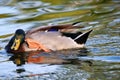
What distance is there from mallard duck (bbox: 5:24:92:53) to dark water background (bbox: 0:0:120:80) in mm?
221

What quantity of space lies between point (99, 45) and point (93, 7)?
3.77 meters

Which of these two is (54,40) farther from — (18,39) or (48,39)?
(18,39)

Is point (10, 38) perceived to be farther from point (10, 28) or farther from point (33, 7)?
point (33, 7)

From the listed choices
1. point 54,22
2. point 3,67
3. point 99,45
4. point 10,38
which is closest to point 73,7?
point 54,22

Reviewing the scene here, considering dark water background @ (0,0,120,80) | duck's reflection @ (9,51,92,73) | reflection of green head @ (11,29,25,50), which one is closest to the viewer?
dark water background @ (0,0,120,80)

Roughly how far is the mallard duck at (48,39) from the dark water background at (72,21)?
0.22m

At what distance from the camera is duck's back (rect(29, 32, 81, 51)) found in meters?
11.0

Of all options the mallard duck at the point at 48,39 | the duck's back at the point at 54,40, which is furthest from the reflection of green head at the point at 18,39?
the duck's back at the point at 54,40

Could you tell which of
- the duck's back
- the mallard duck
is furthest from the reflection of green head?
the duck's back

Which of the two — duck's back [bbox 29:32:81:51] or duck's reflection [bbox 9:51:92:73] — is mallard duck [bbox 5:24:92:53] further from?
duck's reflection [bbox 9:51:92:73]

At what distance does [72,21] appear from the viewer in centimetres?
1345

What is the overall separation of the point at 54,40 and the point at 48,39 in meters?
0.12

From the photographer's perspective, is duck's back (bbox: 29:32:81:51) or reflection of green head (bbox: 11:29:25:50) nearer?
duck's back (bbox: 29:32:81:51)

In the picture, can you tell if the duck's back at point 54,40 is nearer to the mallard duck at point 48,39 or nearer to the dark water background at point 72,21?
the mallard duck at point 48,39
